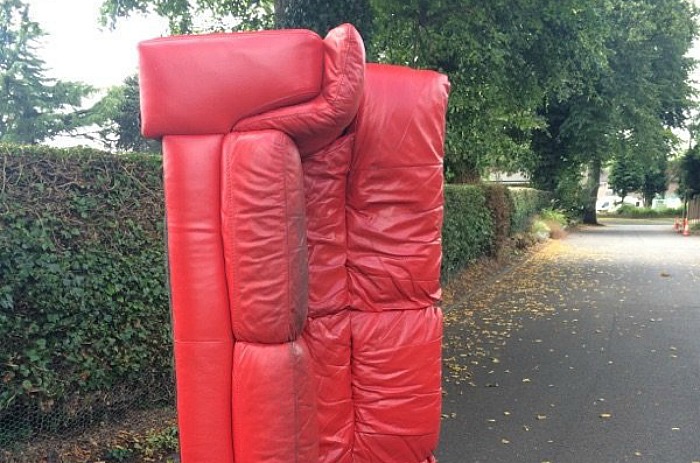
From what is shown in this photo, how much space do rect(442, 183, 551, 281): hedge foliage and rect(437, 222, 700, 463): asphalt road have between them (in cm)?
83

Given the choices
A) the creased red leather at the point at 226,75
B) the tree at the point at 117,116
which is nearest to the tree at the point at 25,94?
the tree at the point at 117,116

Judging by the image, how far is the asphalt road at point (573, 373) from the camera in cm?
A: 444

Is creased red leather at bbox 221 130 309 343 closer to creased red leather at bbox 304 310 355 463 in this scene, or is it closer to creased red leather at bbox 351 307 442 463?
creased red leather at bbox 304 310 355 463

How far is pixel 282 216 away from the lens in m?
2.06

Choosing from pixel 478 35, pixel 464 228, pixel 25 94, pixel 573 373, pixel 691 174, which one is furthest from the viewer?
pixel 691 174

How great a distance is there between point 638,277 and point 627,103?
675cm

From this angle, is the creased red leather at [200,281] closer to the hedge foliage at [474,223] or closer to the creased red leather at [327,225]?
the creased red leather at [327,225]

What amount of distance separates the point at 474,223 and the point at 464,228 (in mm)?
848

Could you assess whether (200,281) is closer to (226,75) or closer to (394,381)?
(226,75)

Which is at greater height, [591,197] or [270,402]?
[270,402]

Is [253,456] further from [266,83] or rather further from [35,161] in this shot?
[35,161]

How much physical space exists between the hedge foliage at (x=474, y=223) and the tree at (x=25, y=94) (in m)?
17.6

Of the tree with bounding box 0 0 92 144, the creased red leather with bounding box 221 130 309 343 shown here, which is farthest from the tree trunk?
the creased red leather with bounding box 221 130 309 343

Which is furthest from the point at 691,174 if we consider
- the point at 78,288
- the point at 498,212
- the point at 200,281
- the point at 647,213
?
the point at 200,281
